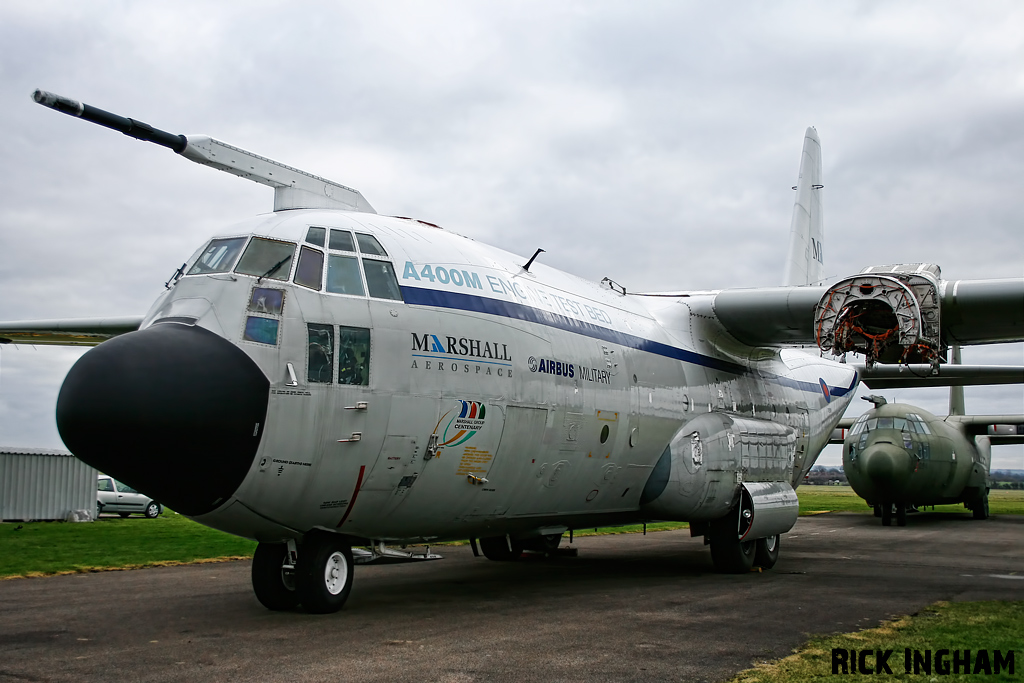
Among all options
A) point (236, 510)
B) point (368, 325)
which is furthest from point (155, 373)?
point (368, 325)

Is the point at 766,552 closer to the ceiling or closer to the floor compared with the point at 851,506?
closer to the ceiling

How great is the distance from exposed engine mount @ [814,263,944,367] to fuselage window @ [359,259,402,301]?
233 inches

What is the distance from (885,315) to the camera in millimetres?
11344

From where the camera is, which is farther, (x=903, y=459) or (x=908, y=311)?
(x=903, y=459)

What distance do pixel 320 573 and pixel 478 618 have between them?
1.73m

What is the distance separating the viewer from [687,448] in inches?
494

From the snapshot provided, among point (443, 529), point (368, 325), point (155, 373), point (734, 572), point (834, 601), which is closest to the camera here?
point (155, 373)

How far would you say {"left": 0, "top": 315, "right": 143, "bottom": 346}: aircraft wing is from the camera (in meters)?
14.7

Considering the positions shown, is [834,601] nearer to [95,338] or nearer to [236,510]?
[236,510]

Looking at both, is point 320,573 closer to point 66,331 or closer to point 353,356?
point 353,356

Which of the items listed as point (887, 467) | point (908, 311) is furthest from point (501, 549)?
point (887, 467)

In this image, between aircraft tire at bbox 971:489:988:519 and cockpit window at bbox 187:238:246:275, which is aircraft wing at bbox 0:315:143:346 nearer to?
cockpit window at bbox 187:238:246:275

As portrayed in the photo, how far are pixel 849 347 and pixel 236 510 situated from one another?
8.04 meters

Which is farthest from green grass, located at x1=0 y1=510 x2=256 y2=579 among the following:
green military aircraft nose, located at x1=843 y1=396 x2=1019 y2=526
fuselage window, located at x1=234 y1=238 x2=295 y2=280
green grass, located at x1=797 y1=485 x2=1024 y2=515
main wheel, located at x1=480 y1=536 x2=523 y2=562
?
green grass, located at x1=797 y1=485 x2=1024 y2=515
